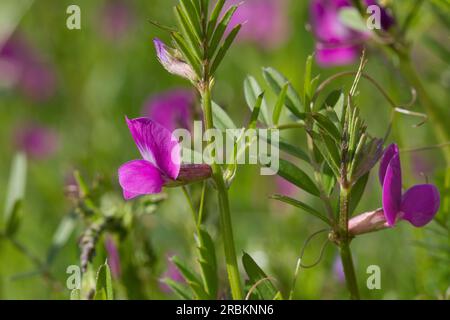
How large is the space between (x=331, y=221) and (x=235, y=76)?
1915 mm

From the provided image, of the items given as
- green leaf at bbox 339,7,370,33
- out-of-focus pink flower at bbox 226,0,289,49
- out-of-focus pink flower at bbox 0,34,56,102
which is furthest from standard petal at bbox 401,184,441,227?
out-of-focus pink flower at bbox 0,34,56,102

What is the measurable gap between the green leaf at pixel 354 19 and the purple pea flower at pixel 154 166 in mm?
525

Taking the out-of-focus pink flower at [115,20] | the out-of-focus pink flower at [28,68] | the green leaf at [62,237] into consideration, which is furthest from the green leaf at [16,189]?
the out-of-focus pink flower at [115,20]

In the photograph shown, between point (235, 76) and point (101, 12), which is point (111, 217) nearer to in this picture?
point (235, 76)

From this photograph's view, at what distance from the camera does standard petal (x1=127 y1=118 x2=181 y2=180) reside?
0.91 meters

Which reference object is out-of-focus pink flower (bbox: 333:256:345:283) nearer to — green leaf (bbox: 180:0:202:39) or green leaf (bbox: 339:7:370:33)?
green leaf (bbox: 339:7:370:33)

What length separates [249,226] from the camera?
207 centimetres

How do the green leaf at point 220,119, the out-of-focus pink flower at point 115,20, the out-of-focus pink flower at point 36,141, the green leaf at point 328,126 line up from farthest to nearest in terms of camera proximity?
the out-of-focus pink flower at point 115,20 → the out-of-focus pink flower at point 36,141 → the green leaf at point 220,119 → the green leaf at point 328,126

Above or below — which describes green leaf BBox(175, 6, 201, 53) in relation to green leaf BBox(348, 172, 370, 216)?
above

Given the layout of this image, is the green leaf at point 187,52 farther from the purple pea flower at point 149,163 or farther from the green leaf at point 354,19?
the green leaf at point 354,19

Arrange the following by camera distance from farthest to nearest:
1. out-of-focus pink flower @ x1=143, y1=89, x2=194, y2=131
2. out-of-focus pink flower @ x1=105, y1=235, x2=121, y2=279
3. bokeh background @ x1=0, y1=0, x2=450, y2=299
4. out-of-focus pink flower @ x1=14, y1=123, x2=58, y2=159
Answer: out-of-focus pink flower @ x1=14, y1=123, x2=58, y2=159 < out-of-focus pink flower @ x1=143, y1=89, x2=194, y2=131 < bokeh background @ x1=0, y1=0, x2=450, y2=299 < out-of-focus pink flower @ x1=105, y1=235, x2=121, y2=279

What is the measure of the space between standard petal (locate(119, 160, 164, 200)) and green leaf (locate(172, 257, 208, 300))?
129 mm

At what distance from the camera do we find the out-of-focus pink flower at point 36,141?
2.67 m

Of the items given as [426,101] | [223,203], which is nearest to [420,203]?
[223,203]
